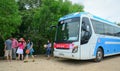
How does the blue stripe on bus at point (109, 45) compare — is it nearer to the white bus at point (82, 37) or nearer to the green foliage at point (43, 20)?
the white bus at point (82, 37)

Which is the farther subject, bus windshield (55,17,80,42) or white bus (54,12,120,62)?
bus windshield (55,17,80,42)

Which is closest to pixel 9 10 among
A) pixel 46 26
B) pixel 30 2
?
pixel 46 26

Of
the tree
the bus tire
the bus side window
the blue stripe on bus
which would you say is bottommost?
the bus tire

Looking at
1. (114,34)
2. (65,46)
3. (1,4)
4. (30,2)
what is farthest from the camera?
(30,2)

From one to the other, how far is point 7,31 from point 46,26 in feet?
15.1

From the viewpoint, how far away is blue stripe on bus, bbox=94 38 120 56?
14508 mm

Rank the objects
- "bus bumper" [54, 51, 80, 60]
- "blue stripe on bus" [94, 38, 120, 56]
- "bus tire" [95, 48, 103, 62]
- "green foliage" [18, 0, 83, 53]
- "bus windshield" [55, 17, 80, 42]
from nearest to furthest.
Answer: "bus bumper" [54, 51, 80, 60]
"bus windshield" [55, 17, 80, 42]
"bus tire" [95, 48, 103, 62]
"blue stripe on bus" [94, 38, 120, 56]
"green foliage" [18, 0, 83, 53]

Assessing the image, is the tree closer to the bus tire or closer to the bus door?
the bus door

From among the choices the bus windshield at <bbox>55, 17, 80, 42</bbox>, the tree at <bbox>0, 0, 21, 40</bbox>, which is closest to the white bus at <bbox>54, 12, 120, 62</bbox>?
the bus windshield at <bbox>55, 17, 80, 42</bbox>

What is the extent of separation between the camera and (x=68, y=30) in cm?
1335

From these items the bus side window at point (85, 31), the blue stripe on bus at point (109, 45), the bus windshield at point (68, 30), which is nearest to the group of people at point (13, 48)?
the bus windshield at point (68, 30)

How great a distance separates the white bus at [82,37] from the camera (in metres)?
12.6

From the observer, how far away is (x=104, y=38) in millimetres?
15125

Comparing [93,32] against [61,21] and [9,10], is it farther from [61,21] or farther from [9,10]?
[9,10]
